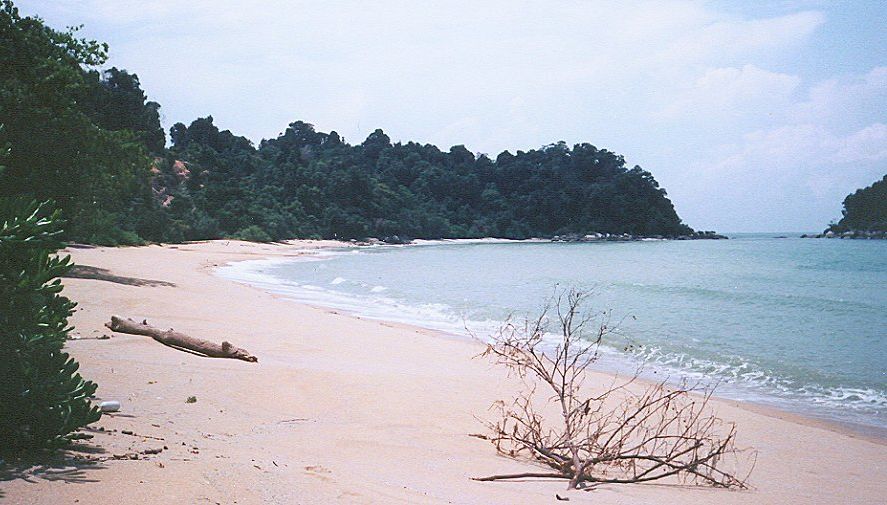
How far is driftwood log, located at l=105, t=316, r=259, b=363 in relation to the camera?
8.79 m

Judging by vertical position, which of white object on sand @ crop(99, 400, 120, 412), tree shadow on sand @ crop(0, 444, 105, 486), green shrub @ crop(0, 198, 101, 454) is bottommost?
white object on sand @ crop(99, 400, 120, 412)

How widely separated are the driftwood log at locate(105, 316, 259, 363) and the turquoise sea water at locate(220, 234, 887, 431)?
3.77 metres

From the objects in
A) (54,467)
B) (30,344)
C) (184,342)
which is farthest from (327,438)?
(184,342)

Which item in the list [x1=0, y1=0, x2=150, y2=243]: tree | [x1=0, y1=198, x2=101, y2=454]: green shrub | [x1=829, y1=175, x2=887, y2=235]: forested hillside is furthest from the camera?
[x1=829, y1=175, x2=887, y2=235]: forested hillside

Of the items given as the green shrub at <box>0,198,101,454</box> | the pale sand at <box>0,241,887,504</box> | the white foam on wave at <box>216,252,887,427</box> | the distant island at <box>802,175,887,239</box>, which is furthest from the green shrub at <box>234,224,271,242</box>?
the distant island at <box>802,175,887,239</box>

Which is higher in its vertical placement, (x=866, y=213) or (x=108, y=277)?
(x=866, y=213)

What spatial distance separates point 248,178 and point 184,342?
80.8m

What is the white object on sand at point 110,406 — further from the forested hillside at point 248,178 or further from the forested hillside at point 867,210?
the forested hillside at point 867,210

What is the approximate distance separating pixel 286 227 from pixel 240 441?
2891 inches

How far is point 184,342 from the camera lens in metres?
9.04

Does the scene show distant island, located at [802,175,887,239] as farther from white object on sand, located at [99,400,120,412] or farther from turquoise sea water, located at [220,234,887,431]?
white object on sand, located at [99,400,120,412]

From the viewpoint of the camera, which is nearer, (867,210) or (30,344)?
(30,344)

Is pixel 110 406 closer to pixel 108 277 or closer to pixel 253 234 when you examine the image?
pixel 108 277

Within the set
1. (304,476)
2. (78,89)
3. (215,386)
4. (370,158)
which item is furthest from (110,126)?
(370,158)
